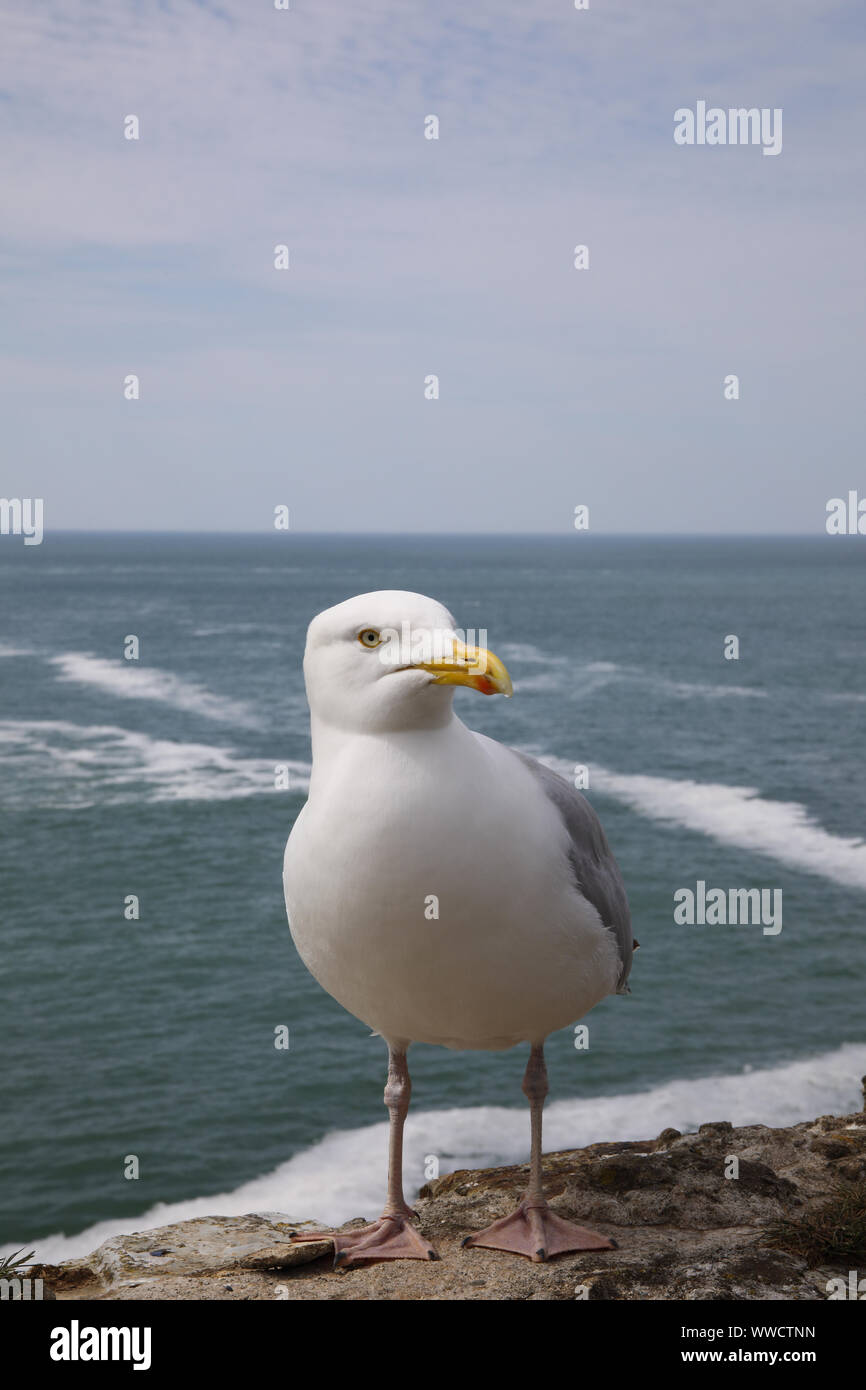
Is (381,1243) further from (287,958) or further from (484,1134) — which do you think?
(287,958)

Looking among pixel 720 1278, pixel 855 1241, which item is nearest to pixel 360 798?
pixel 720 1278

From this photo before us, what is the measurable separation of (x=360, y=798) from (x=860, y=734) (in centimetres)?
7500

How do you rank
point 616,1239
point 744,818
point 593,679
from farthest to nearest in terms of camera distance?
point 593,679 < point 744,818 < point 616,1239

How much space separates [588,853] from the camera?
7027 mm

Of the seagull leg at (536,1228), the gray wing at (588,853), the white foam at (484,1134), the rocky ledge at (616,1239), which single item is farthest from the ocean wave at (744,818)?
the seagull leg at (536,1228)

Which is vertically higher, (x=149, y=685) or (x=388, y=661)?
(x=149, y=685)

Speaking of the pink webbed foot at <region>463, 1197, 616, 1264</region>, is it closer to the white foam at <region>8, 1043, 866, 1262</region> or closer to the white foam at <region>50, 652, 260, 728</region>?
the white foam at <region>8, 1043, 866, 1262</region>

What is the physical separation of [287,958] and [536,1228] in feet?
116

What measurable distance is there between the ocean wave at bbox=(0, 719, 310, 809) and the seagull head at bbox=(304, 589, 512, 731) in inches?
2036

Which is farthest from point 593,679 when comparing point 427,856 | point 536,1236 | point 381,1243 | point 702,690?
point 427,856

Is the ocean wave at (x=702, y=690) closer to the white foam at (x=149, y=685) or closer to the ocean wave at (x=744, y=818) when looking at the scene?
the ocean wave at (x=744, y=818)

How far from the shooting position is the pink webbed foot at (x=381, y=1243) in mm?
7059

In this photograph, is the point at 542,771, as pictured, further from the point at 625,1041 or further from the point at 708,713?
the point at 708,713

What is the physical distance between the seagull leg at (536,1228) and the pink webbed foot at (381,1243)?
30 centimetres
